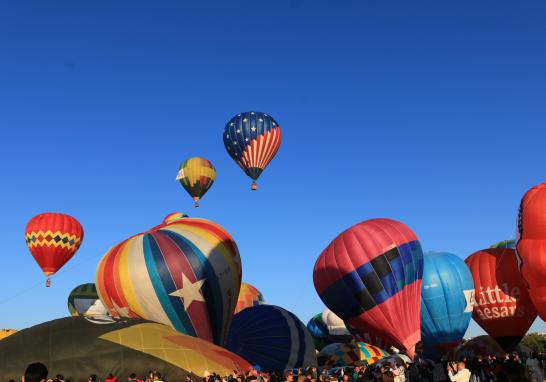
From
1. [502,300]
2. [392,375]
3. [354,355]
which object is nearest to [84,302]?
[354,355]

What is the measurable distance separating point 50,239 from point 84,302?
1107 cm

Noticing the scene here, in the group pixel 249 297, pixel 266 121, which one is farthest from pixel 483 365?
pixel 249 297

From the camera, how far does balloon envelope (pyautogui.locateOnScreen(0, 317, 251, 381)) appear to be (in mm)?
12953

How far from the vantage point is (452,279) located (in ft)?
88.0

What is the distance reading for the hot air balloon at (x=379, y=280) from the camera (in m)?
23.4

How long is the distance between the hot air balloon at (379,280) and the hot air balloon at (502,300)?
572cm

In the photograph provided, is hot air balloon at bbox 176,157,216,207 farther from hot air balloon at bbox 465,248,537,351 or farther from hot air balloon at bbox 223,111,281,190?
hot air balloon at bbox 465,248,537,351

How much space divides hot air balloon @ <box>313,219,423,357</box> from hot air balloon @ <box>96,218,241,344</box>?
5603mm

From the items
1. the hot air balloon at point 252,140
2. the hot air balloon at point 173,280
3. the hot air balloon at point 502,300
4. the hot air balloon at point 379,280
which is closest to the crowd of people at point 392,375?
the hot air balloon at point 379,280

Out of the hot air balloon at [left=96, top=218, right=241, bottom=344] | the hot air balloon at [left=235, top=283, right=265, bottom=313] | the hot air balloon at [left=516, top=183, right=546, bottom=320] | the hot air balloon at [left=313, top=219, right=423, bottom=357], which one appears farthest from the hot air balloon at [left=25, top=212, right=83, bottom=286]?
the hot air balloon at [left=516, top=183, right=546, bottom=320]

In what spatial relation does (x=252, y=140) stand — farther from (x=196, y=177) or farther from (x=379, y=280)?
(x=379, y=280)

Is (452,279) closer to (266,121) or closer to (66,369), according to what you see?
(266,121)

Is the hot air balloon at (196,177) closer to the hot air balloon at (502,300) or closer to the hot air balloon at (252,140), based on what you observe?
the hot air balloon at (252,140)

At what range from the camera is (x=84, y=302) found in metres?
44.5
